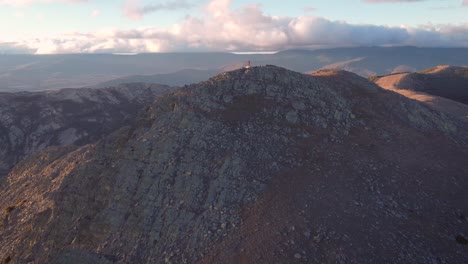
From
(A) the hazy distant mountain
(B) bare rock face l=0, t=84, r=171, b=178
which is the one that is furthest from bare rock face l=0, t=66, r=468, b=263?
(A) the hazy distant mountain

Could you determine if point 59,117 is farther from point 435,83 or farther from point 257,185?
point 435,83

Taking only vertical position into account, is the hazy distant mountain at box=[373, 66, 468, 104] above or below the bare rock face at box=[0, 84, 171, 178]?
below

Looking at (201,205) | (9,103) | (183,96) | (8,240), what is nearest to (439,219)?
(201,205)

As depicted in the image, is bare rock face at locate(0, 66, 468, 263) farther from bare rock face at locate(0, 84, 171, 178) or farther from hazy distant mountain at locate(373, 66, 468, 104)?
hazy distant mountain at locate(373, 66, 468, 104)

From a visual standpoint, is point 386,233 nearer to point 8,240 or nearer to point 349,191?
point 349,191

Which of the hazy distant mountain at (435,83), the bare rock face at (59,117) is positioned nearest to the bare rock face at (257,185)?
the bare rock face at (59,117)

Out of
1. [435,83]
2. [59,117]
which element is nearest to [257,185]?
[59,117]
